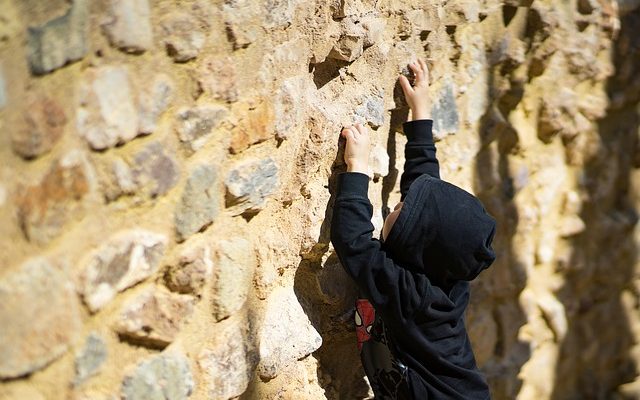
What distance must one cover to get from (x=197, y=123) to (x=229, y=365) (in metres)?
0.47

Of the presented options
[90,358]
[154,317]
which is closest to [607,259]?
[154,317]

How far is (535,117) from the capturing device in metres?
2.53

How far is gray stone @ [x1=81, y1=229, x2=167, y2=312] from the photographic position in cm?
120

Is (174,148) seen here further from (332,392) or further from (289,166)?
(332,392)

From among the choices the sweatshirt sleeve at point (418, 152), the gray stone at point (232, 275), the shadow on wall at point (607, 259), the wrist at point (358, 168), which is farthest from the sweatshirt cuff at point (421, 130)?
the shadow on wall at point (607, 259)

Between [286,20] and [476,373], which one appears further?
[476,373]

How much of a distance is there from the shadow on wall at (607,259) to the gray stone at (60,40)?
204 centimetres

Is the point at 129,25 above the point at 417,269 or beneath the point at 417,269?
above

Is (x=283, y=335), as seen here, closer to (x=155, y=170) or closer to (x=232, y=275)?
(x=232, y=275)

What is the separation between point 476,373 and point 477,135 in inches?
30.5

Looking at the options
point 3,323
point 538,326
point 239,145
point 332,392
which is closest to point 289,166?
point 239,145

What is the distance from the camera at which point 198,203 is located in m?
1.42

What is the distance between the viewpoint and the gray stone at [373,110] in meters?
1.87

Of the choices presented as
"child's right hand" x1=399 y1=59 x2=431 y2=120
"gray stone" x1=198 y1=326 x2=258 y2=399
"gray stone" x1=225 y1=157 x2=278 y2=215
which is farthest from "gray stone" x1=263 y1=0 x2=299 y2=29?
"gray stone" x1=198 y1=326 x2=258 y2=399
